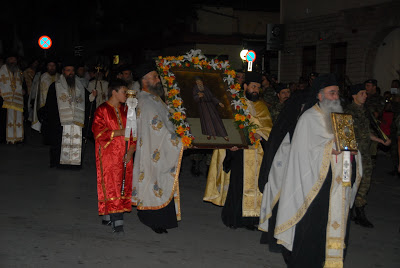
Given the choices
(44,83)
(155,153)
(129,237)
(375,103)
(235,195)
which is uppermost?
(44,83)

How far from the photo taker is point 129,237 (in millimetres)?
7855

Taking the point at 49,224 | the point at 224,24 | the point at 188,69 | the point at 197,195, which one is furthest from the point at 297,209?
the point at 224,24

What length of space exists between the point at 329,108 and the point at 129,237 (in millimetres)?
3001

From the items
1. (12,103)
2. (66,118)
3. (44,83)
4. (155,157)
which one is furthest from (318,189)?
(12,103)

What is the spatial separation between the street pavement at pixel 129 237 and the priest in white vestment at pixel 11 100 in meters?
5.85

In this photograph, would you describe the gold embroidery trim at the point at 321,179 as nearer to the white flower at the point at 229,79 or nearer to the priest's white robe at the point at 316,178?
the priest's white robe at the point at 316,178

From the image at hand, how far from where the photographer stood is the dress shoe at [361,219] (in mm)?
9000

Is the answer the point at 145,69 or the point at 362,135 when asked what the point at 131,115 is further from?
the point at 362,135

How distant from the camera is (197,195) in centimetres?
1089

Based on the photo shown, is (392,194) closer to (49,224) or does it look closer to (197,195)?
(197,195)

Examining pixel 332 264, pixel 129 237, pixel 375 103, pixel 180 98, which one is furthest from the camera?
pixel 375 103

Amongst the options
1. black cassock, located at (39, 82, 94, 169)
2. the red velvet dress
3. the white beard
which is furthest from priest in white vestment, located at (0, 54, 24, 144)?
the white beard

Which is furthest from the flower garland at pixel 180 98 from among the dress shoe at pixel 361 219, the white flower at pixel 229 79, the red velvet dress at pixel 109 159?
the dress shoe at pixel 361 219

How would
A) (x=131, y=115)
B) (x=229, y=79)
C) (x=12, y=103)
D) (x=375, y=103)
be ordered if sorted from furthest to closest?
(x=12, y=103) < (x=375, y=103) < (x=229, y=79) < (x=131, y=115)
